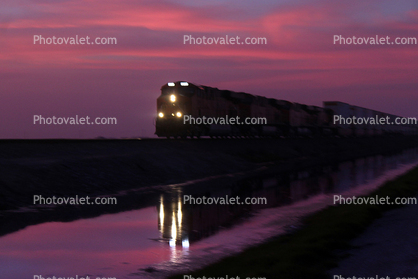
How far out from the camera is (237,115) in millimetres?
49344

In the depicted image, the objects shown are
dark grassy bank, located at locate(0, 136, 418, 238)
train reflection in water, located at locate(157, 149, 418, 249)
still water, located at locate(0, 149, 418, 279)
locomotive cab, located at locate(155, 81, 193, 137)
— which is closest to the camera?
still water, located at locate(0, 149, 418, 279)

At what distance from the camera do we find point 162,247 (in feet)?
43.5

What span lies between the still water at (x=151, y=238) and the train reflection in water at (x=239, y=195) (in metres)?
0.03

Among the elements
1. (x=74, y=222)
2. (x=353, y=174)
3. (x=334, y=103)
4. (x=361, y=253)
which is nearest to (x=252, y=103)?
(x=353, y=174)

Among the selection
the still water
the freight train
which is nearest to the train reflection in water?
the still water

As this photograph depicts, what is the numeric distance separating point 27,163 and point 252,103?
32346 millimetres

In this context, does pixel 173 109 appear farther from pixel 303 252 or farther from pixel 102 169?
pixel 303 252

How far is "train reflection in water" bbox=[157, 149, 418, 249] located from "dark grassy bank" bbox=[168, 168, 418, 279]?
2.39m

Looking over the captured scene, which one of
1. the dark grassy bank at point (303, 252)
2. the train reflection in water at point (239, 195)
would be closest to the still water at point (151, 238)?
the train reflection in water at point (239, 195)

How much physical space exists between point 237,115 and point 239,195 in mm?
25652

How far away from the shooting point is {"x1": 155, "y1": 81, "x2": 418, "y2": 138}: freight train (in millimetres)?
40469

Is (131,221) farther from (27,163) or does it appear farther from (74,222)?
(27,163)

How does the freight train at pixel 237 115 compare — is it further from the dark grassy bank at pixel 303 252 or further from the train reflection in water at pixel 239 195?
the dark grassy bank at pixel 303 252

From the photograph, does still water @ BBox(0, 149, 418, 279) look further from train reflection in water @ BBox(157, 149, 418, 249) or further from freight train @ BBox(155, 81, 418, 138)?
freight train @ BBox(155, 81, 418, 138)
